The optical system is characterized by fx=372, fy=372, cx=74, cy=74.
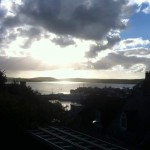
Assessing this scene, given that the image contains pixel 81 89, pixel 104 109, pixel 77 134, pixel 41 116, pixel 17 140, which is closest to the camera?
pixel 77 134

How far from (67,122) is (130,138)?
5492 mm

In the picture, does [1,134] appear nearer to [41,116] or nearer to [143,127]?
[41,116]

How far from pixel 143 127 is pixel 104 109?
743 centimetres

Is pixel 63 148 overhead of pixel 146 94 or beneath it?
beneath

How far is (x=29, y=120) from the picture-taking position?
2594 centimetres

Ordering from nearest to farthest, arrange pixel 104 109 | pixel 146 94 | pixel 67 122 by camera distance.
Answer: pixel 67 122 → pixel 146 94 → pixel 104 109

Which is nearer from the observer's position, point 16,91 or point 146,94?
point 146,94

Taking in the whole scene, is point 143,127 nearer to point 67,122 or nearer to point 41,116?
point 67,122

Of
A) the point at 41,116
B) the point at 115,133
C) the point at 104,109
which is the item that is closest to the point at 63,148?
the point at 41,116

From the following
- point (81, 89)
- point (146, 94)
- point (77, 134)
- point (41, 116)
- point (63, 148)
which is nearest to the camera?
point (63, 148)

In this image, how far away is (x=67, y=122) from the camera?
102ft

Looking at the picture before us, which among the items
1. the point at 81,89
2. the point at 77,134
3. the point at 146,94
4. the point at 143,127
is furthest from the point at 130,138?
the point at 81,89

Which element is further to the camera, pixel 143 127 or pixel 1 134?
pixel 143 127

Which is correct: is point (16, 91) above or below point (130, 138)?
above
